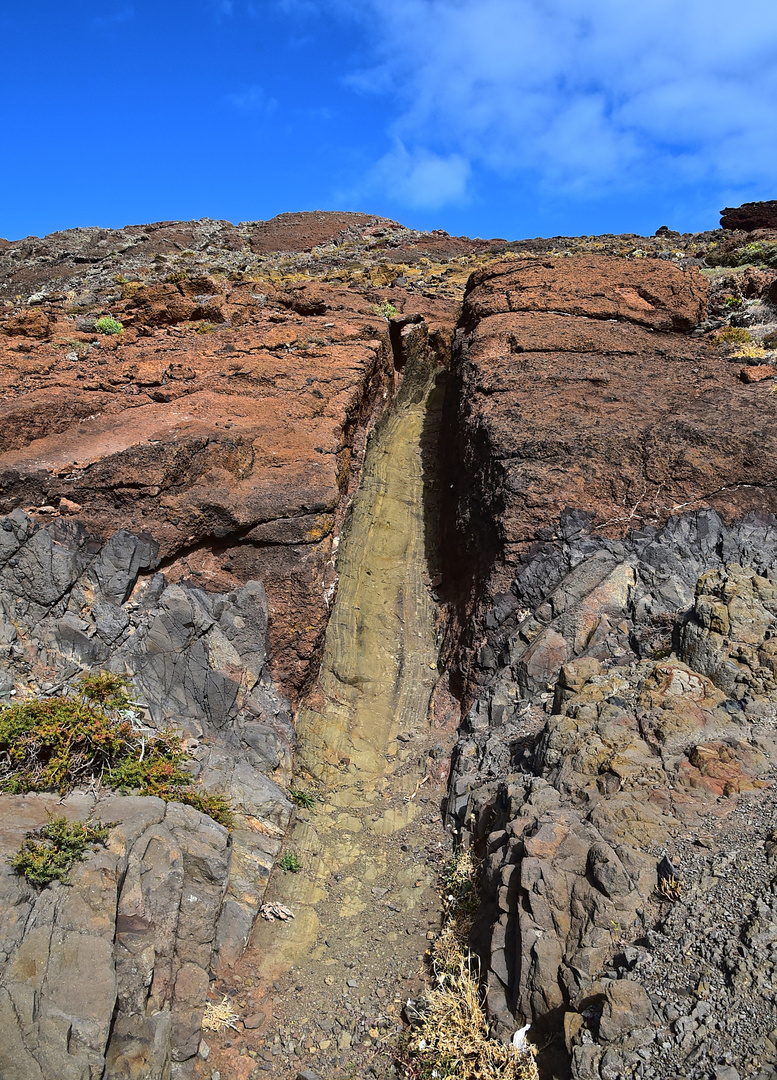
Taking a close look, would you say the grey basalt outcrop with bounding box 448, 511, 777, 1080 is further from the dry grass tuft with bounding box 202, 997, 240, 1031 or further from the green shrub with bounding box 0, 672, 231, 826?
the green shrub with bounding box 0, 672, 231, 826

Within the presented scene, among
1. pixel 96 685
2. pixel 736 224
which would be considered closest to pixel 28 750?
pixel 96 685

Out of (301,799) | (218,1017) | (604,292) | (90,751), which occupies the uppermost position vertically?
(604,292)

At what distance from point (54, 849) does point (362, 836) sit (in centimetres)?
373

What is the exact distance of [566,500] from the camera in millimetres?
10039

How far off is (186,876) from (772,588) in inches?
287

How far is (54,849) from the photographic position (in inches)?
238

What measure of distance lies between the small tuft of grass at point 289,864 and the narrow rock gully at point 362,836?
6cm

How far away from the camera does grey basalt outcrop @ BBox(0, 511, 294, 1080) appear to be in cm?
540

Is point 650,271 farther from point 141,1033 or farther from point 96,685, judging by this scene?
point 141,1033

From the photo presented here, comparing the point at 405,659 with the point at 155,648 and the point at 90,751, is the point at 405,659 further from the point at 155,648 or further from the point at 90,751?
the point at 90,751

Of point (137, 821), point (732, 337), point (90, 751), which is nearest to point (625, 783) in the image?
point (137, 821)

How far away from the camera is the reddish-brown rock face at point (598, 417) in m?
9.91

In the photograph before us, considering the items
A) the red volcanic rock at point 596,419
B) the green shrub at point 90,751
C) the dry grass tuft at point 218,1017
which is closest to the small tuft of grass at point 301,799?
the green shrub at point 90,751

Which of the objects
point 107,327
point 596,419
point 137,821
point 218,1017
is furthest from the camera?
point 107,327
